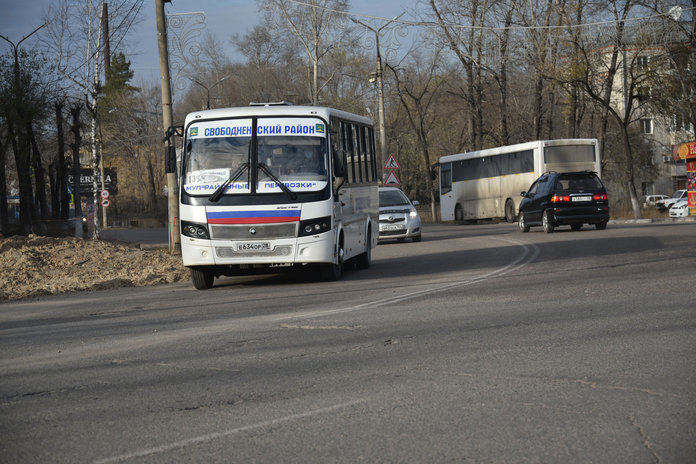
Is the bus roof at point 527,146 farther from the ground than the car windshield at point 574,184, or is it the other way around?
the bus roof at point 527,146

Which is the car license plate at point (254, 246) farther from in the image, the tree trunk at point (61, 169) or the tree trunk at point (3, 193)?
the tree trunk at point (61, 169)

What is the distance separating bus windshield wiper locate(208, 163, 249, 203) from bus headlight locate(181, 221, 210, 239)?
0.47 m

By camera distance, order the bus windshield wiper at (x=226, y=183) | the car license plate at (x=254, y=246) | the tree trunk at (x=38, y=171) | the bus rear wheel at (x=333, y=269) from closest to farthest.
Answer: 1. the car license plate at (x=254, y=246)
2. the bus windshield wiper at (x=226, y=183)
3. the bus rear wheel at (x=333, y=269)
4. the tree trunk at (x=38, y=171)

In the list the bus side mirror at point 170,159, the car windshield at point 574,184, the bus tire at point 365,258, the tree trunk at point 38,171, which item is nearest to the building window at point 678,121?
the car windshield at point 574,184

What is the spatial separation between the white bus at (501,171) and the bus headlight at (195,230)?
2798 cm

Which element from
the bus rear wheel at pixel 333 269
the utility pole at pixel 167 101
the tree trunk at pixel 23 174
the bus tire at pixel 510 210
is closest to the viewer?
the bus rear wheel at pixel 333 269

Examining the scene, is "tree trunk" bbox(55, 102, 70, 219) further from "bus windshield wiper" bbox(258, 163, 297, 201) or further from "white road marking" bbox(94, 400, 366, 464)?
"white road marking" bbox(94, 400, 366, 464)

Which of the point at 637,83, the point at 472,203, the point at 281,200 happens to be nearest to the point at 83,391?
the point at 281,200

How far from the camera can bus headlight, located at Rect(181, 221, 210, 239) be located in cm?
1551

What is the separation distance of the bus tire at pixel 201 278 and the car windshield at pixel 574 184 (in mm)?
15794

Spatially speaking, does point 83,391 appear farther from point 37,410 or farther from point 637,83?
point 637,83

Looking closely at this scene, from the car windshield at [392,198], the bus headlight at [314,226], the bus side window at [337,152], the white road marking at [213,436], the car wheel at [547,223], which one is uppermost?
the bus side window at [337,152]

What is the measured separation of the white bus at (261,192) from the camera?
15.4 meters

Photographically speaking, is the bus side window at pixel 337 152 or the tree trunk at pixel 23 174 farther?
the tree trunk at pixel 23 174
